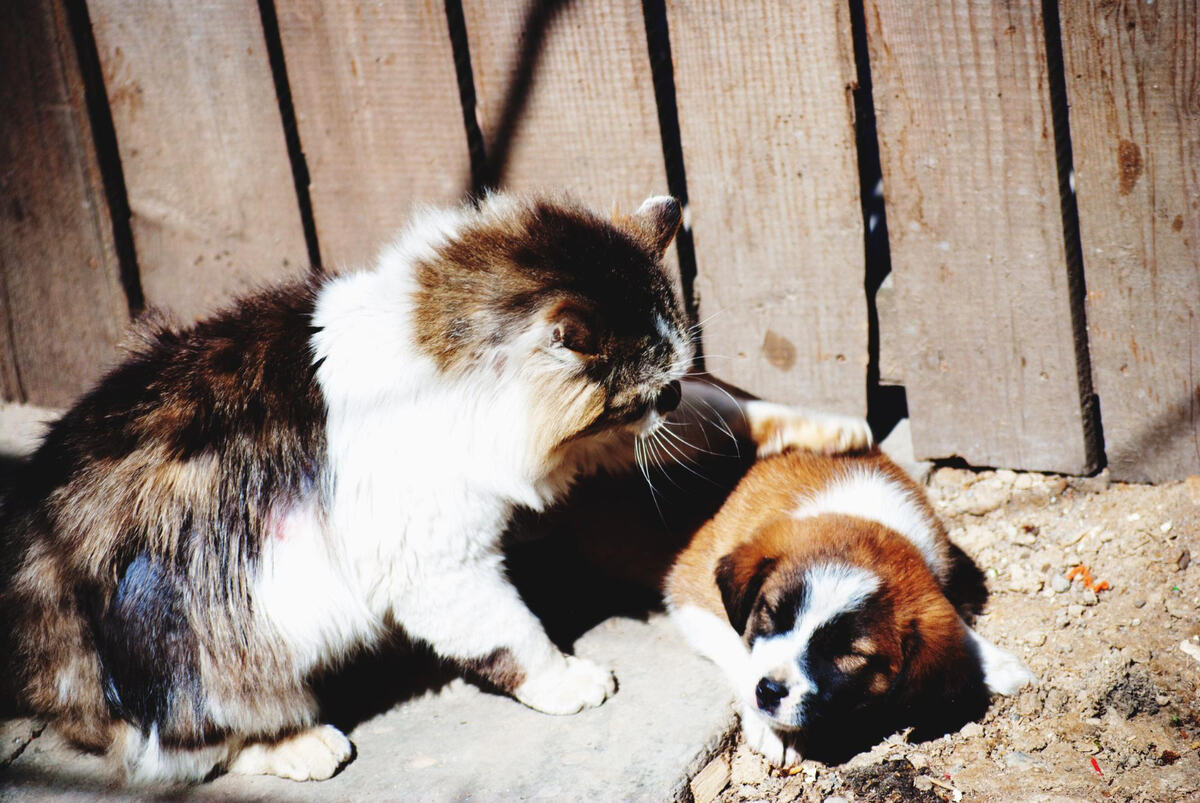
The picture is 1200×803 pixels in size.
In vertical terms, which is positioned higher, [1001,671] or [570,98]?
[570,98]

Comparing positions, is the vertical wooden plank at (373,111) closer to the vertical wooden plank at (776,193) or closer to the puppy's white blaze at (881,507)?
the vertical wooden plank at (776,193)

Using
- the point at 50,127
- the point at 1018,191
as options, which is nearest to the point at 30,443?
the point at 50,127

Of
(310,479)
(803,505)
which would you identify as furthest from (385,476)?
(803,505)

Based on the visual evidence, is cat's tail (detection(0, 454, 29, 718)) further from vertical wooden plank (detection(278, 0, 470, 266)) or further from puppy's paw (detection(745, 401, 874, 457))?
puppy's paw (detection(745, 401, 874, 457))

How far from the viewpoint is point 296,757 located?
9.61ft

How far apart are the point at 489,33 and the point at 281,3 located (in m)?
0.77

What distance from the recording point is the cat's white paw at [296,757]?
291 centimetres

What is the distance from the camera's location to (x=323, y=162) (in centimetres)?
373

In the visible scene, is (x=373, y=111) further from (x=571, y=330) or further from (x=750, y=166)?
(x=571, y=330)

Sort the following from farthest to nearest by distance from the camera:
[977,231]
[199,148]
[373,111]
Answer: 1. [199,148]
2. [373,111]
3. [977,231]

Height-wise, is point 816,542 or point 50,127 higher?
point 50,127

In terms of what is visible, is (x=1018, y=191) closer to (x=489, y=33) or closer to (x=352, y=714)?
(x=489, y=33)

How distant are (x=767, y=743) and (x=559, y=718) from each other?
2.00ft

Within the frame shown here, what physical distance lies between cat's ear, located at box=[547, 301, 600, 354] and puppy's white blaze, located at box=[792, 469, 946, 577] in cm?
97
